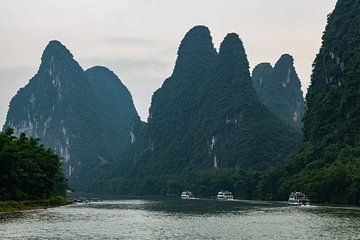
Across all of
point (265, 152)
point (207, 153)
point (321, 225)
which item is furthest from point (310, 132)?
point (321, 225)

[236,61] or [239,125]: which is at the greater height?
[236,61]

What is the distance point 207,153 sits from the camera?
191375mm

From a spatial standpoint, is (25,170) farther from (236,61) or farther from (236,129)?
(236,61)

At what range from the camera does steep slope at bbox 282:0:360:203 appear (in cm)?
8838

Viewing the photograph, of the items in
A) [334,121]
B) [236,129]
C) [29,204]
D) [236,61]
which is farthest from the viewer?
[236,61]

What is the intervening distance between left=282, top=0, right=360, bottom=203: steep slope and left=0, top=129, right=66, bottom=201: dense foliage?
3916 cm

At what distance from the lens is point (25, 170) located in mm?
73750

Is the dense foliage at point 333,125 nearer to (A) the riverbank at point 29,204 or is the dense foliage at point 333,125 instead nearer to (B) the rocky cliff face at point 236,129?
(B) the rocky cliff face at point 236,129

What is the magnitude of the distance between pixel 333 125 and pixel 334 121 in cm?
123

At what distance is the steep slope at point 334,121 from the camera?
290 feet

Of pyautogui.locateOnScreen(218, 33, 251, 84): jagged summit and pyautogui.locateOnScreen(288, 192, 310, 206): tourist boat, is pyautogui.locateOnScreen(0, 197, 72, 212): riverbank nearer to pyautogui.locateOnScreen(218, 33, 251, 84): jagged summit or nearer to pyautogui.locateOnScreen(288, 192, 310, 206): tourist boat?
pyautogui.locateOnScreen(288, 192, 310, 206): tourist boat

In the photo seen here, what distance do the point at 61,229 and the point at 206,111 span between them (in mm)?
158834

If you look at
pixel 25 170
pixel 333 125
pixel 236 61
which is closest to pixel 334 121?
pixel 333 125

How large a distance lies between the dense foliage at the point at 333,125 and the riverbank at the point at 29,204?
38.0 meters
